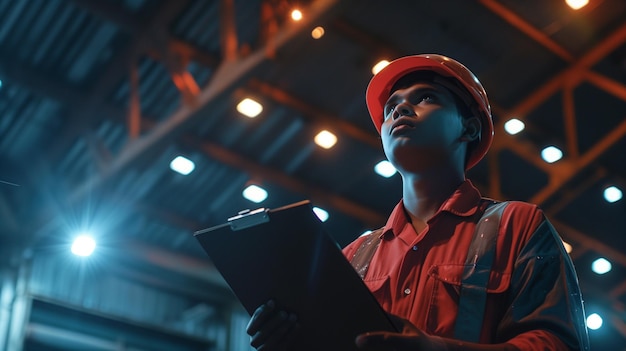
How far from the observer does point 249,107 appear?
11031 mm

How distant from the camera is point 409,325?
212 centimetres

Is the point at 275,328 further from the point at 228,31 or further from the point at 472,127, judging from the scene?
the point at 228,31

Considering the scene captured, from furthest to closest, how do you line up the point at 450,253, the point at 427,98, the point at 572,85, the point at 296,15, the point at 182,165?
the point at 182,165 → the point at 572,85 → the point at 296,15 → the point at 427,98 → the point at 450,253

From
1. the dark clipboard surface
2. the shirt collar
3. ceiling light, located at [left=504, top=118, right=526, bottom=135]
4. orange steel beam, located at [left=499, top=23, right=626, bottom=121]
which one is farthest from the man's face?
ceiling light, located at [left=504, top=118, right=526, bottom=135]

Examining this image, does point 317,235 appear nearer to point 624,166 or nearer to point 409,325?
point 409,325

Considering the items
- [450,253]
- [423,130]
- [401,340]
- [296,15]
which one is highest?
[296,15]

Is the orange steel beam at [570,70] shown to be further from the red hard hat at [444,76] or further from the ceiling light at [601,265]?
the red hard hat at [444,76]

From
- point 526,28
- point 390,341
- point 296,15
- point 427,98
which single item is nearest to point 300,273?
point 390,341

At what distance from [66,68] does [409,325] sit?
32.4 feet

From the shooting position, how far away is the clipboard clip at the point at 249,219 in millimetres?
2240

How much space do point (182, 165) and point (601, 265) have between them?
640 cm

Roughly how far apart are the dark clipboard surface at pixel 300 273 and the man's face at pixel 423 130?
61 centimetres

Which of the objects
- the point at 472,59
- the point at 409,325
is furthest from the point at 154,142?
the point at 409,325

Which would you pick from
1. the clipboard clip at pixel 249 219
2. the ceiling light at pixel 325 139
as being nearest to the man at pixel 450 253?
the clipboard clip at pixel 249 219
